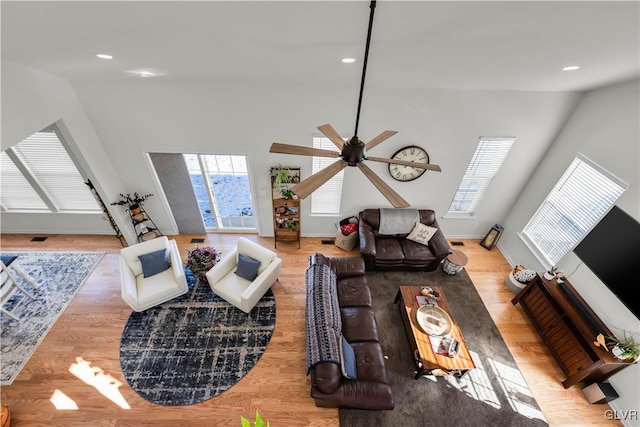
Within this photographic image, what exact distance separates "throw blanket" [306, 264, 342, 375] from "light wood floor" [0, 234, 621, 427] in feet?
2.74

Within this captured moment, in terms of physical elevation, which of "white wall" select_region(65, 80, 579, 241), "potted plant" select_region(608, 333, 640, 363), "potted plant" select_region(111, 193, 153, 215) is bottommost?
"potted plant" select_region(608, 333, 640, 363)

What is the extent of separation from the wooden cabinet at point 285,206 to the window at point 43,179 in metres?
3.72

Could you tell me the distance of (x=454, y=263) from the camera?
5219mm

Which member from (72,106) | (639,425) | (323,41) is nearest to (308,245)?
(323,41)

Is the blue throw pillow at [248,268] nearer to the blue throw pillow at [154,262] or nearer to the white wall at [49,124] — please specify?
the blue throw pillow at [154,262]

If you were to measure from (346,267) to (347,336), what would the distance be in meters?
1.16

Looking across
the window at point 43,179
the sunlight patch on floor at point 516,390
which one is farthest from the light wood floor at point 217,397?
the window at point 43,179

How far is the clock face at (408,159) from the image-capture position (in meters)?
5.00

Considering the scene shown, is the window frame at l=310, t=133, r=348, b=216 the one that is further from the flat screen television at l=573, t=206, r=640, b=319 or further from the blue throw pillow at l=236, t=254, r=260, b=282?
the flat screen television at l=573, t=206, r=640, b=319

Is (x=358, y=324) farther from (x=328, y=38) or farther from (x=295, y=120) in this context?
(x=328, y=38)

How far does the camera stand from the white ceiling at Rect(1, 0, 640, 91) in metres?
1.73

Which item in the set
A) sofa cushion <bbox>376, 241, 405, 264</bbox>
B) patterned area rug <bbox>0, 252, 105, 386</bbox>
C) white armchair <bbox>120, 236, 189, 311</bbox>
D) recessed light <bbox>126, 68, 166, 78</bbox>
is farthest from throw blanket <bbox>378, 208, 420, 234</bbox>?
patterned area rug <bbox>0, 252, 105, 386</bbox>

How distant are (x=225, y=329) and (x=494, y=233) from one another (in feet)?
19.1

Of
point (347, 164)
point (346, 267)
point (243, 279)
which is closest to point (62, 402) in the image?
point (243, 279)
